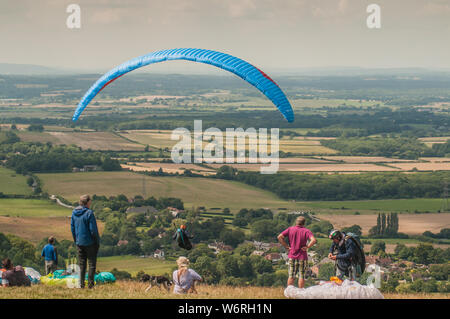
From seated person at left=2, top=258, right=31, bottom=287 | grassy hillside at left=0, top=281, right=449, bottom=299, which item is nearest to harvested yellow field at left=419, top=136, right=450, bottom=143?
grassy hillside at left=0, top=281, right=449, bottom=299

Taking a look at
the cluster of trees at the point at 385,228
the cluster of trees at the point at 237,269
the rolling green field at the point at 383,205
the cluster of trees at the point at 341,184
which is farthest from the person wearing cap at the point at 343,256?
the cluster of trees at the point at 341,184

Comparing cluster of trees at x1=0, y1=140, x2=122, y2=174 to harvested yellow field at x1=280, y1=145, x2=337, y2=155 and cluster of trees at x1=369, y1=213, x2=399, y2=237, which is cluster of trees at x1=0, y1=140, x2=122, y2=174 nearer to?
harvested yellow field at x1=280, y1=145, x2=337, y2=155

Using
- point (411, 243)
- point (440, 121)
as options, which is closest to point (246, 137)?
point (440, 121)

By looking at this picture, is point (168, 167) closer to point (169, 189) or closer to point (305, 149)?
point (169, 189)

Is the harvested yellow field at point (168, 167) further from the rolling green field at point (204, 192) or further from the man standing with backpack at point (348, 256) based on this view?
the man standing with backpack at point (348, 256)
